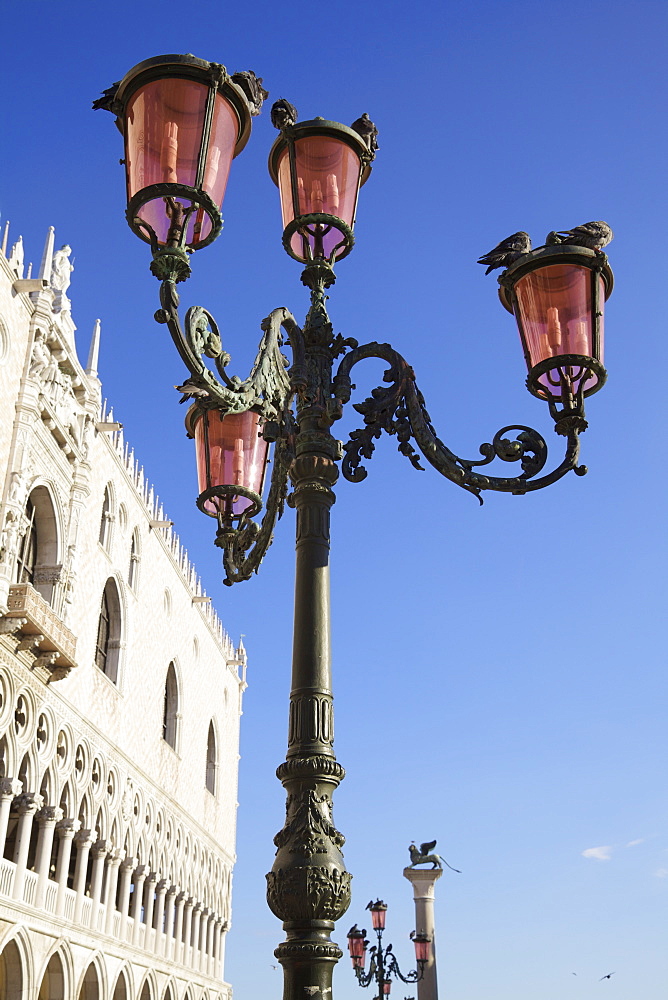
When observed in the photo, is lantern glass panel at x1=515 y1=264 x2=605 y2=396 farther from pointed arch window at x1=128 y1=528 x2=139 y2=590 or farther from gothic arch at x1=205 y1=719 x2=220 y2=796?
gothic arch at x1=205 y1=719 x2=220 y2=796

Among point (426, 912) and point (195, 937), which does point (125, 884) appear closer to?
point (195, 937)

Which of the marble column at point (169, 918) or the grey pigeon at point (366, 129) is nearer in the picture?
the grey pigeon at point (366, 129)

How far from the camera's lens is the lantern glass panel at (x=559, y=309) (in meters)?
3.47

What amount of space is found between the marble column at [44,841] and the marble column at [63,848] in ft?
1.35

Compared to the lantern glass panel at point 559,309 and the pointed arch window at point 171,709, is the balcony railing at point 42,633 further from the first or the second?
the lantern glass panel at point 559,309

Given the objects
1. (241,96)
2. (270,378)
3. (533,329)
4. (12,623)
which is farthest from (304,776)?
(12,623)

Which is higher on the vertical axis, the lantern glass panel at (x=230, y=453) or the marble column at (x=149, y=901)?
the marble column at (x=149, y=901)

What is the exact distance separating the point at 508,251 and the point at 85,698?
51.3 feet

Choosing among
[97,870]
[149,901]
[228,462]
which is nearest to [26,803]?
[97,870]

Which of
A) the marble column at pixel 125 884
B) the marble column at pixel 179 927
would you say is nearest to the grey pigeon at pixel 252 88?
the marble column at pixel 125 884

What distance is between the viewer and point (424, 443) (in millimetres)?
3555

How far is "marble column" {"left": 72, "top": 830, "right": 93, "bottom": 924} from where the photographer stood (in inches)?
682

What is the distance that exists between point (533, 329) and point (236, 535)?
1.48m

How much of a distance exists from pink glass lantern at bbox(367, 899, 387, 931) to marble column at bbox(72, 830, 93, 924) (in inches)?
262
